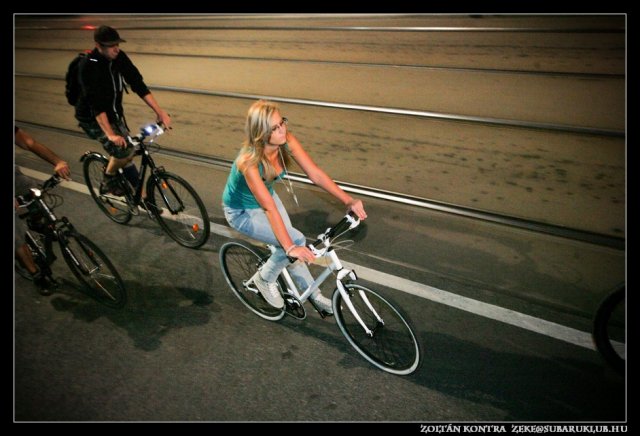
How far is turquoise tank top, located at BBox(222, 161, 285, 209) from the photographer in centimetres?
295

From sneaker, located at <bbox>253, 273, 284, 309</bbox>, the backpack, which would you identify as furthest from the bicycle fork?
the backpack

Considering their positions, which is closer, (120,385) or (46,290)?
(120,385)

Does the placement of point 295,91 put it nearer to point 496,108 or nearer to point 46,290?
point 496,108

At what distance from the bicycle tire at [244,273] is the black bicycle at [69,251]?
0.98 meters

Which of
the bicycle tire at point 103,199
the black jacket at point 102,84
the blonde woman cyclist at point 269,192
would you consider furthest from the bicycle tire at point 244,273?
the black jacket at point 102,84

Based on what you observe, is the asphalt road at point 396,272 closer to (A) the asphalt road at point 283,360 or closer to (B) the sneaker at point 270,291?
(A) the asphalt road at point 283,360

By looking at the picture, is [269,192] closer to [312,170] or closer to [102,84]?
[312,170]

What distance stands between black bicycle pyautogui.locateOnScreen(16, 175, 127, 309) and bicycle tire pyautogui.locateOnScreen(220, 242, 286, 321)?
980 mm

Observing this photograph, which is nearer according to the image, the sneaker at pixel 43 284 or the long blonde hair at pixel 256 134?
the long blonde hair at pixel 256 134

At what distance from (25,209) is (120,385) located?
5.53 feet

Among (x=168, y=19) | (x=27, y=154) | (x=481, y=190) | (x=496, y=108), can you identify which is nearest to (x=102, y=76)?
(x=27, y=154)

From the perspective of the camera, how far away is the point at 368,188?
5.52 metres

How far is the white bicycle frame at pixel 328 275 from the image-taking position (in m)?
2.69

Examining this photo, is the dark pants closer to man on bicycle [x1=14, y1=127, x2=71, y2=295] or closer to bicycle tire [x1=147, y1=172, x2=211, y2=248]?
bicycle tire [x1=147, y1=172, x2=211, y2=248]
